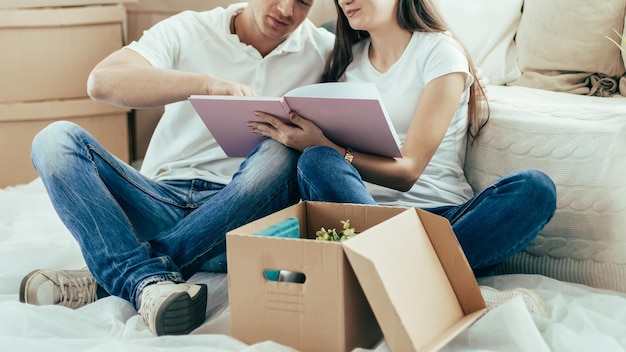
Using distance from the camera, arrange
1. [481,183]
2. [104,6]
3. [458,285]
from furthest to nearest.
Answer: [104,6], [481,183], [458,285]

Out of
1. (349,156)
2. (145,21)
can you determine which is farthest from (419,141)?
(145,21)

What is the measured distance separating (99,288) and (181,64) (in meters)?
0.53

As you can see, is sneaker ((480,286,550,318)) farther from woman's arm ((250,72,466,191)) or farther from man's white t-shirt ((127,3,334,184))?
man's white t-shirt ((127,3,334,184))

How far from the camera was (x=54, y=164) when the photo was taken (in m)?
1.33

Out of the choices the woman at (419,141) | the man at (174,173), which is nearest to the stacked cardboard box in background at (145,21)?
the man at (174,173)

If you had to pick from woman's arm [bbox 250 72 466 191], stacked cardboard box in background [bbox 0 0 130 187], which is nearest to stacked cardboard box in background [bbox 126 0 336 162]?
stacked cardboard box in background [bbox 0 0 130 187]

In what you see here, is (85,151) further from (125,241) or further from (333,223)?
(333,223)

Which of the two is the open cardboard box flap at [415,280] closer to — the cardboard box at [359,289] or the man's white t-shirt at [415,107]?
the cardboard box at [359,289]

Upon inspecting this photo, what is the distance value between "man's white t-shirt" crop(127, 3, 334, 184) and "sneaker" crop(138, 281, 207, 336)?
1.32ft

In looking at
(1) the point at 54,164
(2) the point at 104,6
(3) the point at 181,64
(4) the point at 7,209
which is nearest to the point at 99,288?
(1) the point at 54,164

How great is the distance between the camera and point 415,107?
Answer: 60.7 inches

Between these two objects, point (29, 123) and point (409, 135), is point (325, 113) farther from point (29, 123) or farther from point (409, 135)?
point (29, 123)

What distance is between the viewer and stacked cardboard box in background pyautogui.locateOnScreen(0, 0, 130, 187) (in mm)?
2355

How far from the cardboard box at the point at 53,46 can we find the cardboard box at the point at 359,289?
1.44 metres
